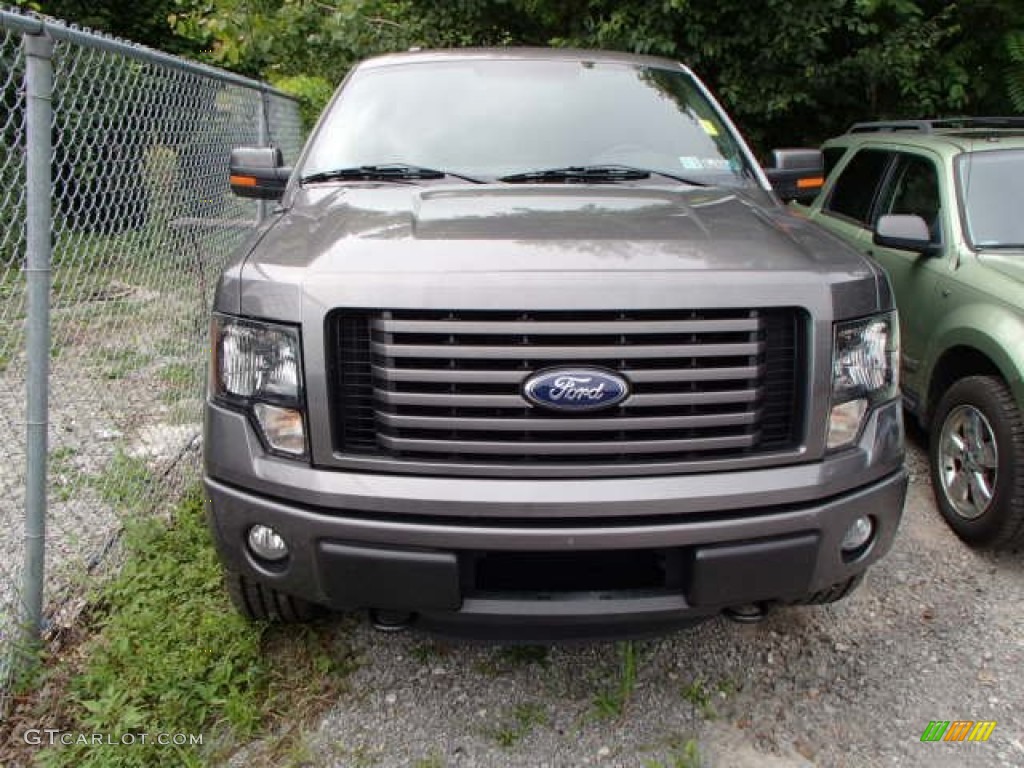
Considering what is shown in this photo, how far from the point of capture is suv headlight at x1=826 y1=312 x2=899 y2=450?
6.91 ft

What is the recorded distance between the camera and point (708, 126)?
11.2 ft

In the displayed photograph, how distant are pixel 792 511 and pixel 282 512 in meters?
1.31

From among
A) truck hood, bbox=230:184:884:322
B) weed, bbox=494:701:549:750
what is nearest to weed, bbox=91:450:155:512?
truck hood, bbox=230:184:884:322

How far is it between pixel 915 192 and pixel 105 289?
4407 mm

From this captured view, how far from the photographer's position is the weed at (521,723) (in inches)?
91.6

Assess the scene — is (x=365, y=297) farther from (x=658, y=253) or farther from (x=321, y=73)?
(x=321, y=73)

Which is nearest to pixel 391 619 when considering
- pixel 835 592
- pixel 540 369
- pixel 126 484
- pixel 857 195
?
pixel 540 369

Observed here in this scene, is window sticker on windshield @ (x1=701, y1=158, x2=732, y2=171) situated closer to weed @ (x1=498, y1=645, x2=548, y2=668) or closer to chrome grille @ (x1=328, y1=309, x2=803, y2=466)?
chrome grille @ (x1=328, y1=309, x2=803, y2=466)

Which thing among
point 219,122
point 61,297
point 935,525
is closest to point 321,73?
point 219,122

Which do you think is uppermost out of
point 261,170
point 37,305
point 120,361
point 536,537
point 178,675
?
point 261,170

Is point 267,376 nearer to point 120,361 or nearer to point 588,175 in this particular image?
point 588,175

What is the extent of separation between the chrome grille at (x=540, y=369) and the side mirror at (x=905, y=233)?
211 cm

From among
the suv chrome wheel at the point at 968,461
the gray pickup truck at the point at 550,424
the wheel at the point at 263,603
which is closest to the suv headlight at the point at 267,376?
the gray pickup truck at the point at 550,424

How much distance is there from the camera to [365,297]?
1.93 meters
